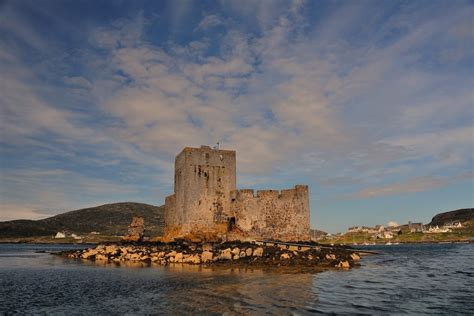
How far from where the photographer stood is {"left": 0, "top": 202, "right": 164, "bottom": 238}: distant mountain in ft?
372

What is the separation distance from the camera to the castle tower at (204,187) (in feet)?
86.4

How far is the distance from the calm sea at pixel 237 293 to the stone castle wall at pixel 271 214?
946 centimetres

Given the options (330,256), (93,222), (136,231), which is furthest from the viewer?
(93,222)

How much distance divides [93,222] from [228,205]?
4194 inches

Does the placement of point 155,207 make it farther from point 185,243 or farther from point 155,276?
point 155,276

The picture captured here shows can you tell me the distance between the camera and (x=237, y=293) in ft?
37.0

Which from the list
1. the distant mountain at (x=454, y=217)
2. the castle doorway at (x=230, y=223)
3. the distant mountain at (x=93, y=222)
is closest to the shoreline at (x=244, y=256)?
the castle doorway at (x=230, y=223)

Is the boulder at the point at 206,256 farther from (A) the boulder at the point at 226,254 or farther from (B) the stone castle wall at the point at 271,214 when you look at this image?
(B) the stone castle wall at the point at 271,214

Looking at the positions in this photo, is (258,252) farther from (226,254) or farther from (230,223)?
(230,223)

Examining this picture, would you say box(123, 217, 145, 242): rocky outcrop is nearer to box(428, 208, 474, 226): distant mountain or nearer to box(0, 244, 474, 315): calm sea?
box(0, 244, 474, 315): calm sea

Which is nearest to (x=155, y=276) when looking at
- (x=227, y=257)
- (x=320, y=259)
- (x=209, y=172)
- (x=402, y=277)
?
(x=227, y=257)

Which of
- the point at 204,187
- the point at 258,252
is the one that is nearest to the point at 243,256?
the point at 258,252

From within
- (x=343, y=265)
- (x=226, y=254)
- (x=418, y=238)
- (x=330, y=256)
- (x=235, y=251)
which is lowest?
(x=343, y=265)

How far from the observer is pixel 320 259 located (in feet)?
64.8
